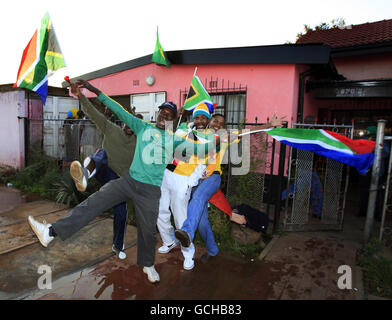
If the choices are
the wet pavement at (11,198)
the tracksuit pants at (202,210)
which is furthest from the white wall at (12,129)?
the tracksuit pants at (202,210)

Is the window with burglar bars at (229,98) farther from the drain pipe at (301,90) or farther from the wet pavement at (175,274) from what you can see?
the wet pavement at (175,274)

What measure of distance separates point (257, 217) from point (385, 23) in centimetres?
1158

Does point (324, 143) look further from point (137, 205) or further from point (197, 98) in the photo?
point (137, 205)

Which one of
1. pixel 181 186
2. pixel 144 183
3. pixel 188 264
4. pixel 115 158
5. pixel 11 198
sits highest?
pixel 115 158

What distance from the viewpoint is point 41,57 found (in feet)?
12.2

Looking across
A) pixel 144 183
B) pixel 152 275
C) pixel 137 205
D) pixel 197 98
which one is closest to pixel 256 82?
pixel 197 98

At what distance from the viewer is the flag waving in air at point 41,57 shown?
3.70 meters

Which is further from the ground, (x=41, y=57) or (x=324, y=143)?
(x=41, y=57)

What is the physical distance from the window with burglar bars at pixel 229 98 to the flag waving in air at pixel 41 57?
420 centimetres

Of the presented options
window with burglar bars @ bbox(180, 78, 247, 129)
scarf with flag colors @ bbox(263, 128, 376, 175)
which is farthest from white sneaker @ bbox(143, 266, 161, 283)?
window with burglar bars @ bbox(180, 78, 247, 129)

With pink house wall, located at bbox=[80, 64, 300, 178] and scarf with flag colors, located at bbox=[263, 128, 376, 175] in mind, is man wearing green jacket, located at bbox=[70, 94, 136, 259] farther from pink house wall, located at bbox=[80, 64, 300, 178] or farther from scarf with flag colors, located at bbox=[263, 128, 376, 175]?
pink house wall, located at bbox=[80, 64, 300, 178]

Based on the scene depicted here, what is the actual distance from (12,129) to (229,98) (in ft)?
22.1

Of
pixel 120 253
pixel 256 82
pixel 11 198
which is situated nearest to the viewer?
pixel 120 253

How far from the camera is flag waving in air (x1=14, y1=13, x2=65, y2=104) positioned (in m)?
3.70
